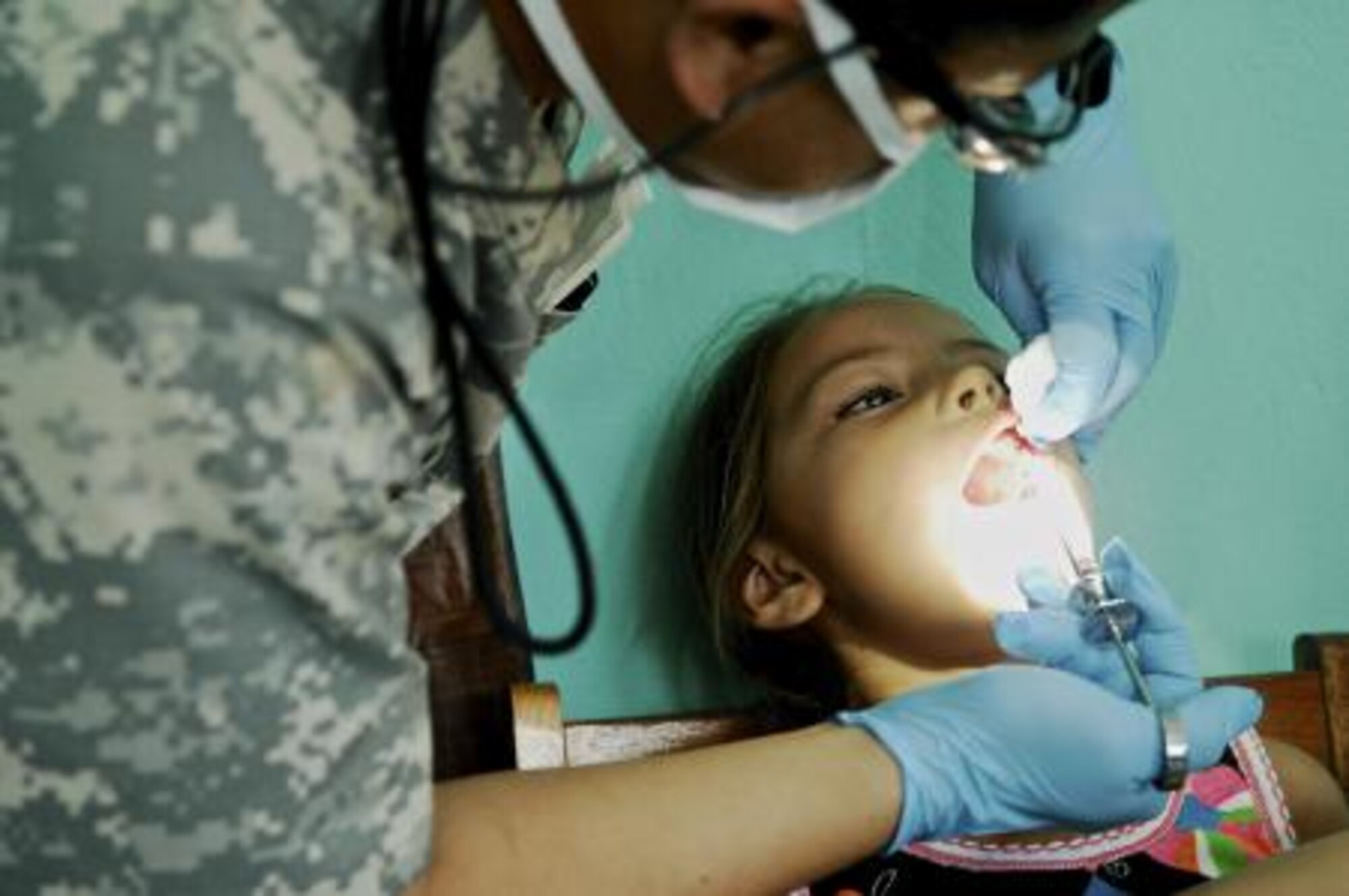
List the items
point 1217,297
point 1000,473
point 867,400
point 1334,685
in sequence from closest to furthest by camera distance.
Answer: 1. point 1000,473
2. point 867,400
3. point 1334,685
4. point 1217,297

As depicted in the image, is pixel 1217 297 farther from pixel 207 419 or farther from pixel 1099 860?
pixel 207 419

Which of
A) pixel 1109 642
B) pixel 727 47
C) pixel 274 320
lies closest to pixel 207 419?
Answer: pixel 274 320

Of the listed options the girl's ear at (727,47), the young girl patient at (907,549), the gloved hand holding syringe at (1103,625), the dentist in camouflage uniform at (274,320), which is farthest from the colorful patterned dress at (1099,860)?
the girl's ear at (727,47)

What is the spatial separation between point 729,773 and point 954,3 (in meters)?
0.64

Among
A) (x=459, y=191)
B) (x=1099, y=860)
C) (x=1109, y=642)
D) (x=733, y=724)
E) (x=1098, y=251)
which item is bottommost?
(x=1099, y=860)

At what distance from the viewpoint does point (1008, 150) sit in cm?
82

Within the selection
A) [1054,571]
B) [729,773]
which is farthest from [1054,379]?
[729,773]

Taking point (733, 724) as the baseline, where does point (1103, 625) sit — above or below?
above

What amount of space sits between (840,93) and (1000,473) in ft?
2.36

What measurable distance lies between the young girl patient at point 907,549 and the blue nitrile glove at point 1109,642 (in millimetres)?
21

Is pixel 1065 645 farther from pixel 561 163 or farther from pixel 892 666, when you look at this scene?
pixel 561 163

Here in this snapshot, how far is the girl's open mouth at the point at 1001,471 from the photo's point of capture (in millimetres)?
1441

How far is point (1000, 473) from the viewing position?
1.45 meters

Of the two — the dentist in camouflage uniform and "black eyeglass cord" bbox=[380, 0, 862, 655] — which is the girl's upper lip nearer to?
the dentist in camouflage uniform
